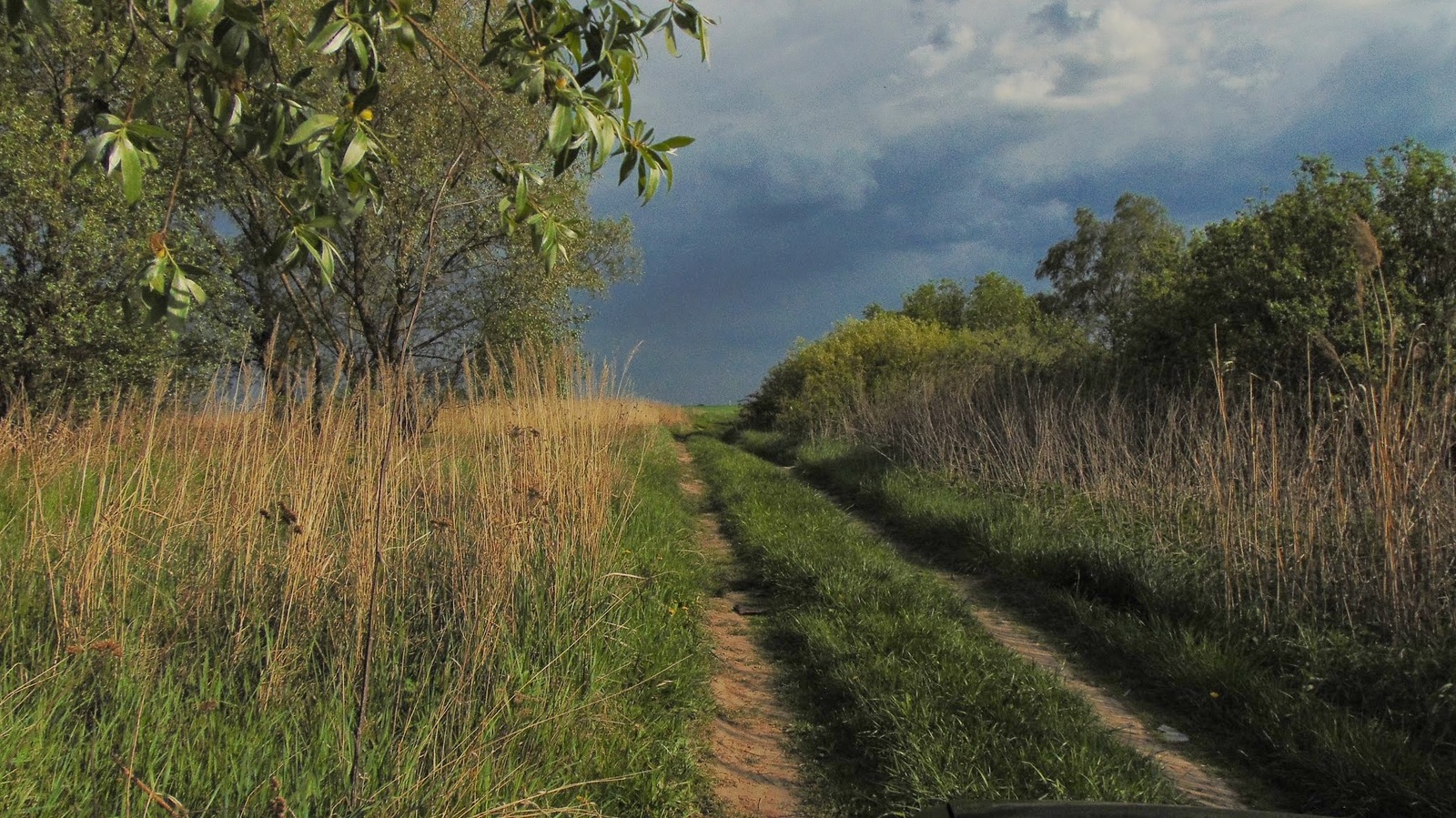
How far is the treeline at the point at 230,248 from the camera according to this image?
7164 mm

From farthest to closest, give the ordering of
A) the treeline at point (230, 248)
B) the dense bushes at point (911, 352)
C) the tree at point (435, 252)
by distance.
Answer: the dense bushes at point (911, 352)
the tree at point (435, 252)
the treeline at point (230, 248)

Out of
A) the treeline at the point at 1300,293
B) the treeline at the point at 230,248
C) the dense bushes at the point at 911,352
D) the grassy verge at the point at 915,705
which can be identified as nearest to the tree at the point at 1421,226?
the treeline at the point at 1300,293

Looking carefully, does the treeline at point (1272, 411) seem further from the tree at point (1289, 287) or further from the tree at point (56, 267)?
the tree at point (56, 267)

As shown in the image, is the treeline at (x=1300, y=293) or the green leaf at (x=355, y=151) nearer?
the green leaf at (x=355, y=151)

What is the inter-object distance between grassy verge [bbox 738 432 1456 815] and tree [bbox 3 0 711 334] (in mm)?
4117

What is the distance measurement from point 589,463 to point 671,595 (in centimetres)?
128

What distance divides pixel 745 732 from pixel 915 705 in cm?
92

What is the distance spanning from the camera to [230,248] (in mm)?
13539

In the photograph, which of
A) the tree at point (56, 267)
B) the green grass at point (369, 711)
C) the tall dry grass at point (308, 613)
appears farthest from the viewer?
the tree at point (56, 267)

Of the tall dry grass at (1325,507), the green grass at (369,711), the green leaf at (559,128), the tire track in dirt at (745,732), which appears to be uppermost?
the green leaf at (559,128)

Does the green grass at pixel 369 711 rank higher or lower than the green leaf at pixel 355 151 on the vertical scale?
lower

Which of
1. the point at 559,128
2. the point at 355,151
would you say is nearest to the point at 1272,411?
the point at 559,128

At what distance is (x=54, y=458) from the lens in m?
5.77

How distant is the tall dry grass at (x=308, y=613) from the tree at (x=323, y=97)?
698mm
